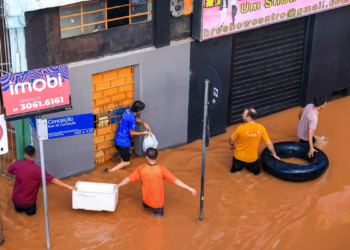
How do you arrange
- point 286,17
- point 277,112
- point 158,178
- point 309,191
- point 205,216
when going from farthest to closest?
1. point 277,112
2. point 286,17
3. point 309,191
4. point 205,216
5. point 158,178

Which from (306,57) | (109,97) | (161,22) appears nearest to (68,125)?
(109,97)

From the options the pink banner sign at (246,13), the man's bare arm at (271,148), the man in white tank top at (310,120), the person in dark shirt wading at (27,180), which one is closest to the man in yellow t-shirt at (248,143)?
the man's bare arm at (271,148)

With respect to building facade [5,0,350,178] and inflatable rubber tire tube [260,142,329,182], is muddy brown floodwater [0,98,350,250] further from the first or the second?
building facade [5,0,350,178]

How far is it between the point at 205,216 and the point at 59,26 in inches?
158

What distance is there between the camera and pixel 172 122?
1150 cm

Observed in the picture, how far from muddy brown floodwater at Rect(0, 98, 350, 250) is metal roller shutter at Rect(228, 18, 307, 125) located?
1861mm

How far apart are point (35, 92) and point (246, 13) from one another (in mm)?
5303

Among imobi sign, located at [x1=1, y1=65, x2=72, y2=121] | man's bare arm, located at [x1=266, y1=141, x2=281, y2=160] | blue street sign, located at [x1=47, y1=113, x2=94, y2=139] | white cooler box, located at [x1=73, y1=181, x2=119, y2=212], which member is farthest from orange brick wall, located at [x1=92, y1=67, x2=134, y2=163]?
man's bare arm, located at [x1=266, y1=141, x2=281, y2=160]

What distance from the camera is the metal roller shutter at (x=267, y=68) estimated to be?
39.8 feet

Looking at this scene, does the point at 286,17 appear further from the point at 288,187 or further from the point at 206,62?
the point at 288,187

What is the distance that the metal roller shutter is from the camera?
39.8 ft

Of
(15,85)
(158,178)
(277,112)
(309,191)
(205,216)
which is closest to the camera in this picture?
(15,85)

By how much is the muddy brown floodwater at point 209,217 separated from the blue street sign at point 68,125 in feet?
6.21

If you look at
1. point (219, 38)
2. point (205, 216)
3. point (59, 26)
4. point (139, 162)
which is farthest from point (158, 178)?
point (219, 38)
